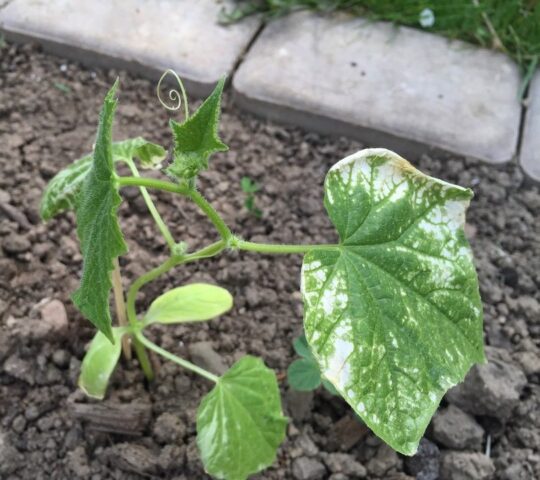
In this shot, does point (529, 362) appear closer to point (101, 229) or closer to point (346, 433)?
point (346, 433)

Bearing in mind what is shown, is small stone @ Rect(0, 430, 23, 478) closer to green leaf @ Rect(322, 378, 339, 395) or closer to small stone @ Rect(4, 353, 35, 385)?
small stone @ Rect(4, 353, 35, 385)

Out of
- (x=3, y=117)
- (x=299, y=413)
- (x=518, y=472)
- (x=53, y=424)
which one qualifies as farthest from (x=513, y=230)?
(x=3, y=117)

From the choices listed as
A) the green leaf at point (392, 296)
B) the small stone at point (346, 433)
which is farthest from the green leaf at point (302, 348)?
the green leaf at point (392, 296)

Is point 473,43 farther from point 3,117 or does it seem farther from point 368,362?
point 368,362

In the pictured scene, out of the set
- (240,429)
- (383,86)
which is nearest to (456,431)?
(240,429)

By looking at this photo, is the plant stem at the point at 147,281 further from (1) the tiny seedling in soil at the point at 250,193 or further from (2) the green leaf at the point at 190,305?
(1) the tiny seedling in soil at the point at 250,193

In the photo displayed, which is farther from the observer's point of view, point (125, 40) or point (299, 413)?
point (125, 40)

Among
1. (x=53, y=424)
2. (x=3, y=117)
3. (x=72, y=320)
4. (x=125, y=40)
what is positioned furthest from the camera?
(x=125, y=40)

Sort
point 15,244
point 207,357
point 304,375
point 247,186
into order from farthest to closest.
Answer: point 247,186 < point 15,244 < point 207,357 < point 304,375
